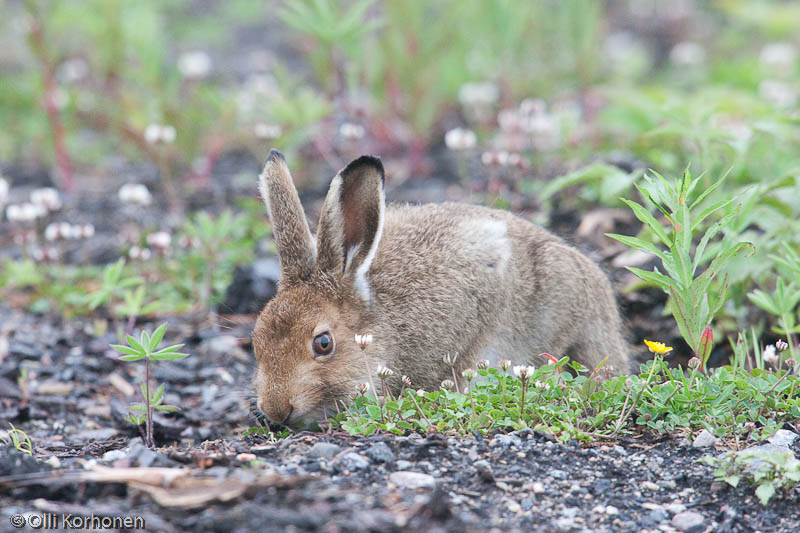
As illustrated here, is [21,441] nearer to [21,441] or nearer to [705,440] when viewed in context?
[21,441]

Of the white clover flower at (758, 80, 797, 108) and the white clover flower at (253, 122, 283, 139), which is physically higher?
the white clover flower at (758, 80, 797, 108)

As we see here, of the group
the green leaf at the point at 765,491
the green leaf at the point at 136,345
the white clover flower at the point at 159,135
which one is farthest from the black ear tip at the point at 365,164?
the white clover flower at the point at 159,135

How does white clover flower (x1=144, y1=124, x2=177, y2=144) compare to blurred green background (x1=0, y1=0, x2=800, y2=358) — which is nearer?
blurred green background (x1=0, y1=0, x2=800, y2=358)

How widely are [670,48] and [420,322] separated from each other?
40.0ft

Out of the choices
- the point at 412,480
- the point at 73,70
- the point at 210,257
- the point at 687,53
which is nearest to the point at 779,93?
the point at 687,53

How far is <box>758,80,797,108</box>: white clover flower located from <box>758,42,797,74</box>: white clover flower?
147 centimetres

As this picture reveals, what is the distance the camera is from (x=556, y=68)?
12.1 metres

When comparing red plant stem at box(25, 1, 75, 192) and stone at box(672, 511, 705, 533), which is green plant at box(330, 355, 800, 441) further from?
red plant stem at box(25, 1, 75, 192)

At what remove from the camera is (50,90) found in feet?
33.2

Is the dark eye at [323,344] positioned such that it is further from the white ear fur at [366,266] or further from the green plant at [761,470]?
the green plant at [761,470]

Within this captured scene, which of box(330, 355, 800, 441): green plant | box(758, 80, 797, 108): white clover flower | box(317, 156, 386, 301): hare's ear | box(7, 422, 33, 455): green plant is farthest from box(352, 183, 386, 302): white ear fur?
box(758, 80, 797, 108): white clover flower

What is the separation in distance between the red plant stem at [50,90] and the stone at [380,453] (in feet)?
22.8

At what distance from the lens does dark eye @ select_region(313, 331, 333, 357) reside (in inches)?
232

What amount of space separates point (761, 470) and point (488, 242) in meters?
2.58
